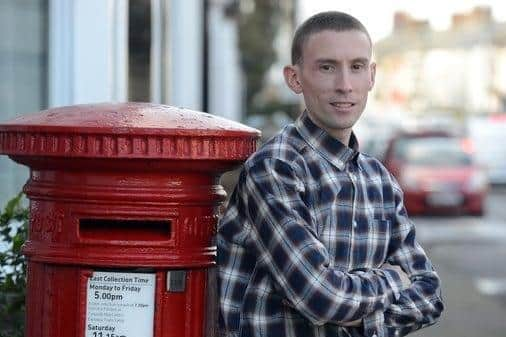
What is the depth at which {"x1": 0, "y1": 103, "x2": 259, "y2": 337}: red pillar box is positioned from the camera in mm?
3199

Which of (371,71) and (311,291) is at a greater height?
(371,71)

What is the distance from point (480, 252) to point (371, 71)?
514 inches

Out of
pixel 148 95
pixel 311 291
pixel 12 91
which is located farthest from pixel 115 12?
pixel 311 291

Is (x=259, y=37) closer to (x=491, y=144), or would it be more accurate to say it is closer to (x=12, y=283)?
(x=491, y=144)

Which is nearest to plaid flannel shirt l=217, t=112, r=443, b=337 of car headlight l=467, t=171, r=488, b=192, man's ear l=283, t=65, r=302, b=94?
man's ear l=283, t=65, r=302, b=94

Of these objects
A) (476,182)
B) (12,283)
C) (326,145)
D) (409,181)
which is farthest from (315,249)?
(476,182)

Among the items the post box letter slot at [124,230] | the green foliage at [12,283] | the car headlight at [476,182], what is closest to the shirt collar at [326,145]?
the post box letter slot at [124,230]

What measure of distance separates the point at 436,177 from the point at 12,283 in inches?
676

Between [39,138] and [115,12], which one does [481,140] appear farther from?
[39,138]

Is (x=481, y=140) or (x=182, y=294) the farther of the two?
(x=481, y=140)

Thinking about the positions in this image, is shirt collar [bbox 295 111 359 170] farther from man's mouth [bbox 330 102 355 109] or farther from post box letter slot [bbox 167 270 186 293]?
post box letter slot [bbox 167 270 186 293]

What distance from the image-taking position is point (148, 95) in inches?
433

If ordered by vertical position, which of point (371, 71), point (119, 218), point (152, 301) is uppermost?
point (371, 71)

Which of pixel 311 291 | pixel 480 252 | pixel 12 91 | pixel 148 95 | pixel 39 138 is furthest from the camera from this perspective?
pixel 480 252
